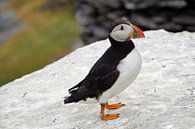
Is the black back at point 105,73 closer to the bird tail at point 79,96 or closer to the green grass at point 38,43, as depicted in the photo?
the bird tail at point 79,96

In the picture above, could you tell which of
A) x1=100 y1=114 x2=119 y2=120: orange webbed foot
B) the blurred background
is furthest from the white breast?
the blurred background

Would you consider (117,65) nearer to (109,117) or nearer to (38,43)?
(109,117)

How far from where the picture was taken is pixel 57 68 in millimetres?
12727

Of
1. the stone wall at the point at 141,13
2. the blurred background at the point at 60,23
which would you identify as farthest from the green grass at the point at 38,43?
the stone wall at the point at 141,13

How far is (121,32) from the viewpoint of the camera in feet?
28.8

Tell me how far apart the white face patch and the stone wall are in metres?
14.8

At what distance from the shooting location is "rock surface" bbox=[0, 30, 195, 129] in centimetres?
898

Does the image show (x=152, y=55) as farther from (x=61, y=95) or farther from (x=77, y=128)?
(x=77, y=128)

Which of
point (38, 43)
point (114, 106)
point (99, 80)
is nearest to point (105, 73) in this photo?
point (99, 80)

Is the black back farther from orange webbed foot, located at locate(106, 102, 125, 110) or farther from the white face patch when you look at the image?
orange webbed foot, located at locate(106, 102, 125, 110)

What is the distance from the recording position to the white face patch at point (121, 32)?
875 cm

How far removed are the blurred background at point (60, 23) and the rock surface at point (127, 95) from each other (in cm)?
1080

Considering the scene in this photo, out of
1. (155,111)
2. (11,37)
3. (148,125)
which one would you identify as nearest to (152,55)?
(155,111)

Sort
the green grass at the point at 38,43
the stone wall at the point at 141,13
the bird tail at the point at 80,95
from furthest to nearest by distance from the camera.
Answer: the green grass at the point at 38,43 < the stone wall at the point at 141,13 < the bird tail at the point at 80,95
